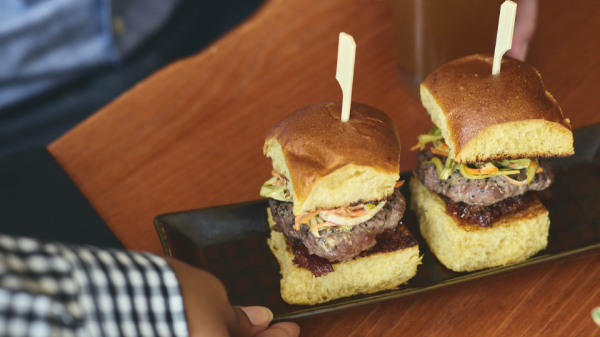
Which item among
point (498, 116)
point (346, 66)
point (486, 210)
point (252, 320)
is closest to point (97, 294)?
point (252, 320)

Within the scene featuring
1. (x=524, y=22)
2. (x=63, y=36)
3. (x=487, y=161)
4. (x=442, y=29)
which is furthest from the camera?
(x=63, y=36)

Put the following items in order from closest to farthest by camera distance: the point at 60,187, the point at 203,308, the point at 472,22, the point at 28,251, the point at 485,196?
the point at 28,251 < the point at 203,308 < the point at 485,196 < the point at 472,22 < the point at 60,187

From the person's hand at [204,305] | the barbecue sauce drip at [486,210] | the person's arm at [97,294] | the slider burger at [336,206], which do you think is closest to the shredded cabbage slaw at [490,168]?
the barbecue sauce drip at [486,210]

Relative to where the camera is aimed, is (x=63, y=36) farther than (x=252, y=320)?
Yes

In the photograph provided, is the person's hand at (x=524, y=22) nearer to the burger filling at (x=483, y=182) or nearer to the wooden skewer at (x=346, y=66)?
the burger filling at (x=483, y=182)

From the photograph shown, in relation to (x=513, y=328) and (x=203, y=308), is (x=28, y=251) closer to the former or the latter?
(x=203, y=308)

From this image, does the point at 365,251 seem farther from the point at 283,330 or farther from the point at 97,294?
the point at 97,294

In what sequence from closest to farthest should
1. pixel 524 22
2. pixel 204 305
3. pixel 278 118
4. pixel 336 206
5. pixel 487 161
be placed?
pixel 204 305 → pixel 336 206 → pixel 487 161 → pixel 524 22 → pixel 278 118

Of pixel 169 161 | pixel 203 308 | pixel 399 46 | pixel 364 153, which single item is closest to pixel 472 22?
pixel 399 46
